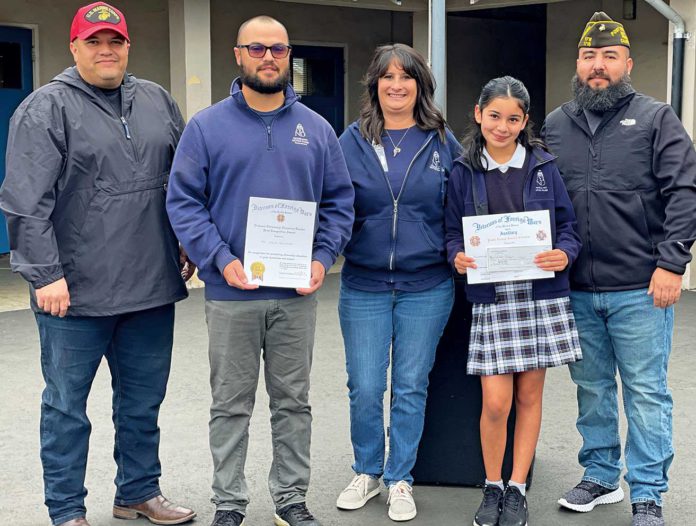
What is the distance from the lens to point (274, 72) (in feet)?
13.2

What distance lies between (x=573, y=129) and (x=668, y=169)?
1.51 ft

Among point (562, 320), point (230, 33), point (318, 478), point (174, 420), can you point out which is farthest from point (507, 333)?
point (230, 33)

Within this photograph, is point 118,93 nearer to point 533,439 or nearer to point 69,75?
point 69,75

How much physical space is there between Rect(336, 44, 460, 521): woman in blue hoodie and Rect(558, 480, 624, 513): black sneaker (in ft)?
2.40

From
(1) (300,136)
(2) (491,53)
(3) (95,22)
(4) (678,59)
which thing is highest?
(2) (491,53)

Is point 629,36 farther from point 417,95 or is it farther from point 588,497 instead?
point 588,497

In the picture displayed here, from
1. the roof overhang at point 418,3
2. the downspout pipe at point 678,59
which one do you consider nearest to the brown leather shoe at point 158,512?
the downspout pipe at point 678,59

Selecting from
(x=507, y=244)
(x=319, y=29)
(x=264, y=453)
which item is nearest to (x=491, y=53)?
(x=319, y=29)

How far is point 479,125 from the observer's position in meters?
4.26

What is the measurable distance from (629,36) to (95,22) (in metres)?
10.0

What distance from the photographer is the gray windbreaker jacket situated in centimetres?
389

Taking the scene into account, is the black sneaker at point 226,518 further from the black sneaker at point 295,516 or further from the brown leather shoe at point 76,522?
the brown leather shoe at point 76,522

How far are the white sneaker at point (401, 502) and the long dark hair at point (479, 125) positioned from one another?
58.5 inches

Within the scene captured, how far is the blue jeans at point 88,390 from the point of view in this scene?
13.4 feet
